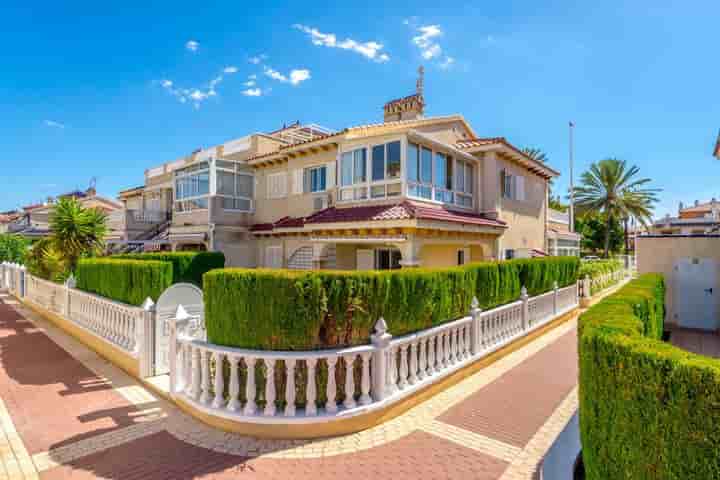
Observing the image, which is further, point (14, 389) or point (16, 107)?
point (16, 107)

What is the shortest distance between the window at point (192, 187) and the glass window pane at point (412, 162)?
10.7 meters

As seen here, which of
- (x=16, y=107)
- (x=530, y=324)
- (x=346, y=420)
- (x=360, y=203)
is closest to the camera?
(x=346, y=420)

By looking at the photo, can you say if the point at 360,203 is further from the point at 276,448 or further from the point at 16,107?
the point at 16,107

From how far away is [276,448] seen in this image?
4398mm

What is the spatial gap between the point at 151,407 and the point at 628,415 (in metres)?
6.36

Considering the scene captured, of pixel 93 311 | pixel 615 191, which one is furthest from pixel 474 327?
pixel 615 191

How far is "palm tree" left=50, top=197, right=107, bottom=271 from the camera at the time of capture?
12.3 metres

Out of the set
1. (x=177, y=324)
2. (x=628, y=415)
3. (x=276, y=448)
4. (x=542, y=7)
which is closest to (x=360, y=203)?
(x=542, y=7)

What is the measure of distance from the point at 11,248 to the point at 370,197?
2774cm

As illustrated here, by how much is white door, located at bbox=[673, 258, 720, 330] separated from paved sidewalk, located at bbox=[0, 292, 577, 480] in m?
6.36

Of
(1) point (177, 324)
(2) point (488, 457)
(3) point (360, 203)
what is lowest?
(2) point (488, 457)

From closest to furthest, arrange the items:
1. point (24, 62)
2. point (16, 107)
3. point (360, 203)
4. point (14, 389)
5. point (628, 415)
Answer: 1. point (628, 415)
2. point (14, 389)
3. point (360, 203)
4. point (24, 62)
5. point (16, 107)

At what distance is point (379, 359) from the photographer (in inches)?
198

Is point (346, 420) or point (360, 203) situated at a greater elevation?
point (360, 203)
